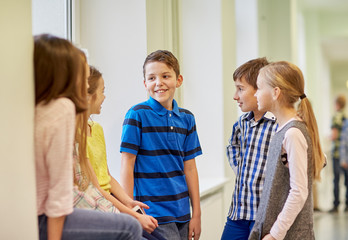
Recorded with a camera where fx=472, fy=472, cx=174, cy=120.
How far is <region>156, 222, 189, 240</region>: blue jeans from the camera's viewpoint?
1.97 meters

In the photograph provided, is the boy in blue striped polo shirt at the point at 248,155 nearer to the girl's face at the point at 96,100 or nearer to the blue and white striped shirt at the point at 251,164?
the blue and white striped shirt at the point at 251,164

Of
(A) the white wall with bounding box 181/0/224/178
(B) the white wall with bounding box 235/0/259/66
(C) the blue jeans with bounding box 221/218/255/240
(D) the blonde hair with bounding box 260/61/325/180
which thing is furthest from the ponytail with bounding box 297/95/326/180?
(B) the white wall with bounding box 235/0/259/66

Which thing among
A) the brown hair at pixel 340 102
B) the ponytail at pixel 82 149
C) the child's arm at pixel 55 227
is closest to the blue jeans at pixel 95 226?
the child's arm at pixel 55 227

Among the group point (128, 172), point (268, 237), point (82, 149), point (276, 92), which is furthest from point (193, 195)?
point (82, 149)

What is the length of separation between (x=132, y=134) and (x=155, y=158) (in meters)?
0.14

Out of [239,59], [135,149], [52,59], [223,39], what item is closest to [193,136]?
[135,149]

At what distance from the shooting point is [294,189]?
171cm

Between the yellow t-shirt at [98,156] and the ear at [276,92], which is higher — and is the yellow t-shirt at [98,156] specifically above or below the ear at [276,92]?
below

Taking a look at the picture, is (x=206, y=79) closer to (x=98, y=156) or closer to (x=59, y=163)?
(x=98, y=156)

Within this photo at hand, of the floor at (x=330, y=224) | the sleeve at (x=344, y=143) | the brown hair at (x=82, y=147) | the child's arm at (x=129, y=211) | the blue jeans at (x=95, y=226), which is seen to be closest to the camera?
the blue jeans at (x=95, y=226)

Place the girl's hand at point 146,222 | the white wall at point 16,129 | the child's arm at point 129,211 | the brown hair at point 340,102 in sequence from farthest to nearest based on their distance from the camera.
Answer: the brown hair at point 340,102 → the girl's hand at point 146,222 → the child's arm at point 129,211 → the white wall at point 16,129

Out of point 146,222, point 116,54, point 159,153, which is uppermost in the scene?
point 116,54

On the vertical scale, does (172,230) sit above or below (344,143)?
above

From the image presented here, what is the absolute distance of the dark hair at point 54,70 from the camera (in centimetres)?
122
